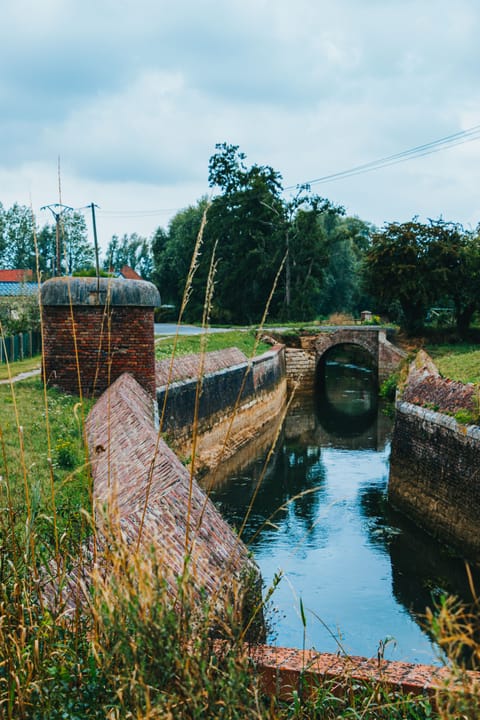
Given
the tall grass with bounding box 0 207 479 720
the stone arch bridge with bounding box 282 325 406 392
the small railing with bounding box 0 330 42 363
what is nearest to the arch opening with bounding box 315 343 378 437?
the stone arch bridge with bounding box 282 325 406 392

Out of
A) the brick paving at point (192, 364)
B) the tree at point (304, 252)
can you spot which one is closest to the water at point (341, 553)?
the brick paving at point (192, 364)

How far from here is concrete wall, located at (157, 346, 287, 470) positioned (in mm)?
14352

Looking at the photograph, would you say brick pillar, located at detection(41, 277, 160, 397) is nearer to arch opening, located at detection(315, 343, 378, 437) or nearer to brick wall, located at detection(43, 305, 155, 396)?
brick wall, located at detection(43, 305, 155, 396)

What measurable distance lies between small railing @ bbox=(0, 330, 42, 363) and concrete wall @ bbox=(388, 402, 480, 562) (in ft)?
37.6

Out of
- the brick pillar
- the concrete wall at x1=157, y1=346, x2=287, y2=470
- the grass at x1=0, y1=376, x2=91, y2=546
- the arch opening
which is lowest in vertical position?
the arch opening

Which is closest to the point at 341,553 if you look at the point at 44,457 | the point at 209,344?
the point at 44,457

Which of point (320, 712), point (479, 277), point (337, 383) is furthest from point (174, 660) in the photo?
point (337, 383)

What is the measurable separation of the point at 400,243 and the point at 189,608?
1238 inches

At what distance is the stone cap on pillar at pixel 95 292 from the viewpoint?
10.2 m

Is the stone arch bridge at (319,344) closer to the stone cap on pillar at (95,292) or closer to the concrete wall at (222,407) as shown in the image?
the concrete wall at (222,407)

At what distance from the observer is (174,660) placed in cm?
213

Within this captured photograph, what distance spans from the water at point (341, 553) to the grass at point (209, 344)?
11.9 ft

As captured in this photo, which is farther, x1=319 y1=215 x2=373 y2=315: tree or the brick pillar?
x1=319 y1=215 x2=373 y2=315: tree

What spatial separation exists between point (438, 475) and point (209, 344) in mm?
13572
